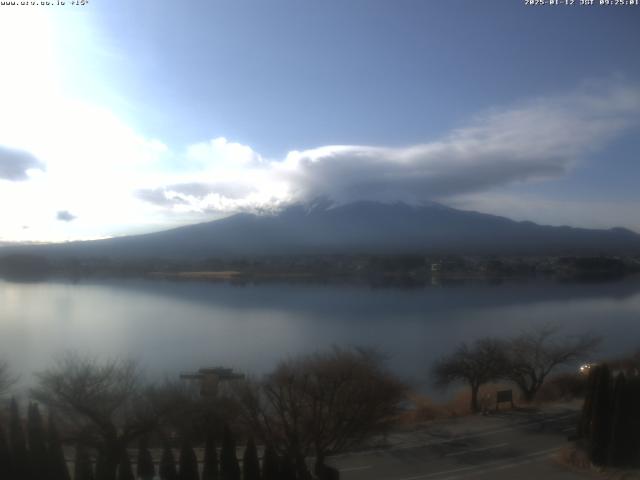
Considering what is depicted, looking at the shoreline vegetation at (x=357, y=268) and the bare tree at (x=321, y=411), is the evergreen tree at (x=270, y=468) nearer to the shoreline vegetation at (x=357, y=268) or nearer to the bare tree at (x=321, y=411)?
the bare tree at (x=321, y=411)

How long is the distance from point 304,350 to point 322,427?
6.43 metres

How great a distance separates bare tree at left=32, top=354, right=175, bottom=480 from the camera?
3822mm

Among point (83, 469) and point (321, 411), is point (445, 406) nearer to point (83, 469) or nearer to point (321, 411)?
point (321, 411)

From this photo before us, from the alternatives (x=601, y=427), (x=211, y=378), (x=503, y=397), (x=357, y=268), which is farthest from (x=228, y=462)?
(x=357, y=268)

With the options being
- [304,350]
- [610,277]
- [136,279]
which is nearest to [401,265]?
[610,277]

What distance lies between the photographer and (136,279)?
26.6 m

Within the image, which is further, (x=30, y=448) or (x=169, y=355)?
(x=169, y=355)

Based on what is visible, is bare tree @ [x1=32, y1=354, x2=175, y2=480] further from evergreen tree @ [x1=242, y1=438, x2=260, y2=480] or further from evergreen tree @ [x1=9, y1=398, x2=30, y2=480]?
evergreen tree @ [x1=242, y1=438, x2=260, y2=480]

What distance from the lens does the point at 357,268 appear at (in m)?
33.2

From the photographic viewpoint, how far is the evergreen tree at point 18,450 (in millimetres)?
3402

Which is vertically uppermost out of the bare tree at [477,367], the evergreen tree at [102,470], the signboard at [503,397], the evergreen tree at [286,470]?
the evergreen tree at [102,470]

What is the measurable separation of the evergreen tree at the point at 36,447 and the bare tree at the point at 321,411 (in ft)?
4.63

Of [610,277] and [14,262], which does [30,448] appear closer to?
[14,262]

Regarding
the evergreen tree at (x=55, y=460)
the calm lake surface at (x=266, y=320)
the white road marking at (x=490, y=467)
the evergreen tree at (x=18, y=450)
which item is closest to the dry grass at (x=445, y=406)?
the calm lake surface at (x=266, y=320)
